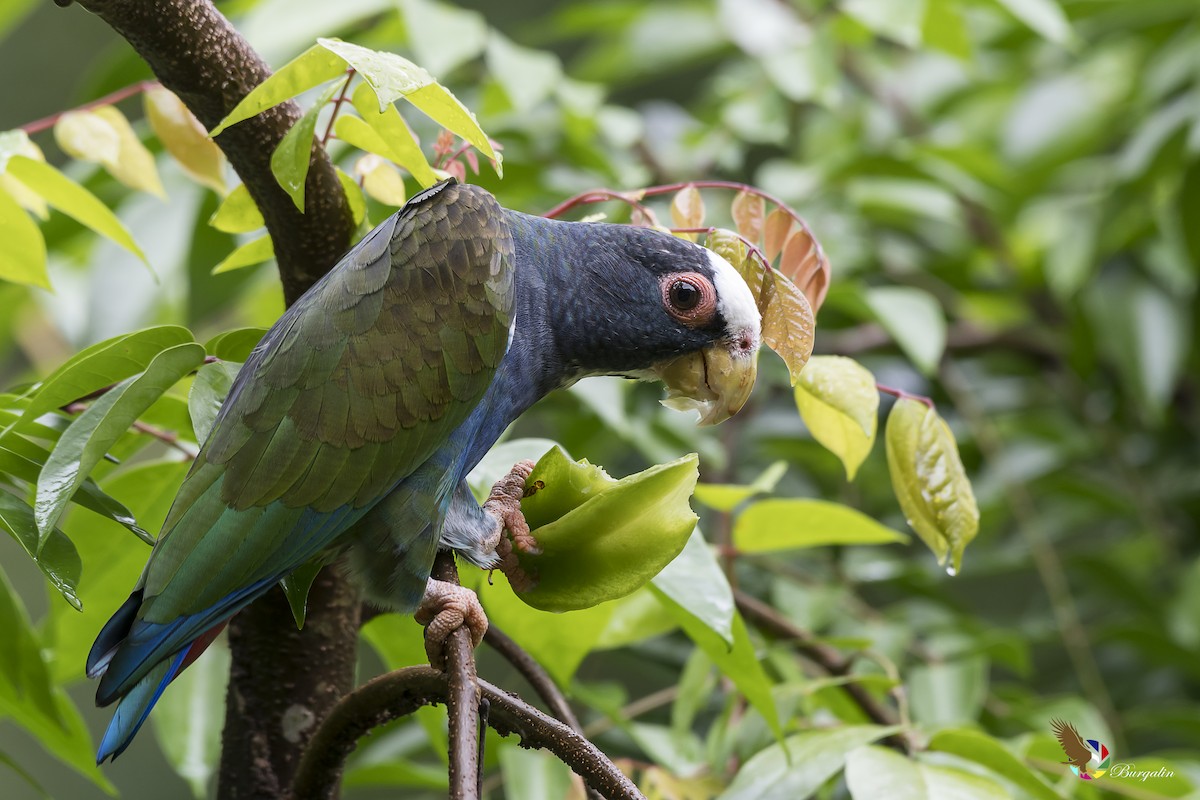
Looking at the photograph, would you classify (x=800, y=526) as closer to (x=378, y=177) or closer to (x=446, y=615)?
(x=446, y=615)

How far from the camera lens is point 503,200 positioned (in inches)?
54.7

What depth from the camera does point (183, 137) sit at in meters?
1.00

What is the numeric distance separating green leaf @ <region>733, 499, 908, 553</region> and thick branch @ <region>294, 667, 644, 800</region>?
1.45 feet

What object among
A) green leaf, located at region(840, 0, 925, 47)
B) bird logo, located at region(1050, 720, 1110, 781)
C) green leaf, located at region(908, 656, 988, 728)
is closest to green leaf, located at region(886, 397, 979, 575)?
bird logo, located at region(1050, 720, 1110, 781)

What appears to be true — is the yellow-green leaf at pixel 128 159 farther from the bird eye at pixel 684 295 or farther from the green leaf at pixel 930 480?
the green leaf at pixel 930 480

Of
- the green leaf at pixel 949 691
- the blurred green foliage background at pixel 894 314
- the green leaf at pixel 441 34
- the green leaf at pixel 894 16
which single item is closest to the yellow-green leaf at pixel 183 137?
the blurred green foliage background at pixel 894 314

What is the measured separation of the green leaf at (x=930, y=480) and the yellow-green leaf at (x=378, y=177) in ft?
1.45

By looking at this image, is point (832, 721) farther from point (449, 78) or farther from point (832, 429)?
point (449, 78)

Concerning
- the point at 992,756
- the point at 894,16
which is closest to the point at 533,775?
the point at 992,756

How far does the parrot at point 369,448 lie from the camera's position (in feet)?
2.64

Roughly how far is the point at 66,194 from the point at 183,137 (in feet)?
0.35

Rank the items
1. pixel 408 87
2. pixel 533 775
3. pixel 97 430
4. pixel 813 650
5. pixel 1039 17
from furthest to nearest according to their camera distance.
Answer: pixel 1039 17 < pixel 813 650 < pixel 533 775 < pixel 97 430 < pixel 408 87

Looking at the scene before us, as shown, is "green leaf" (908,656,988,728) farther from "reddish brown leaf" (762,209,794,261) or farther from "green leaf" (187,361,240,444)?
"green leaf" (187,361,240,444)

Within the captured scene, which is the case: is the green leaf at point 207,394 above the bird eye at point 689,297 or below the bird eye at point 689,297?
above
